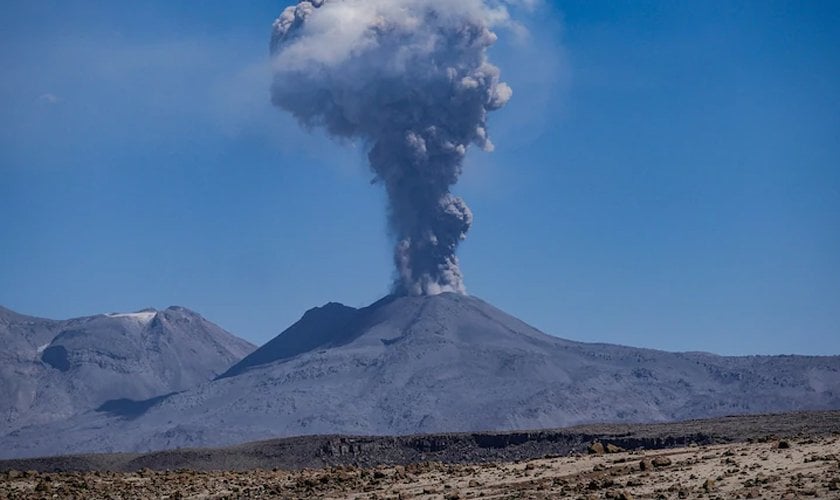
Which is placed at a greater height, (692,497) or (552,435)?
(552,435)

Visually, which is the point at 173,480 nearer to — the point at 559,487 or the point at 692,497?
the point at 559,487

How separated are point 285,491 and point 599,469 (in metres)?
10.7

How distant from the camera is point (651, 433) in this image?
265 feet

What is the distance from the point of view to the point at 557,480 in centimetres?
3894

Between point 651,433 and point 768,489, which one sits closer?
point 768,489

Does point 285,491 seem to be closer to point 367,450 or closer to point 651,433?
point 651,433

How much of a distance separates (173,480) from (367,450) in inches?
1602

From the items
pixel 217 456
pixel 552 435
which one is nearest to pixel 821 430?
pixel 552 435

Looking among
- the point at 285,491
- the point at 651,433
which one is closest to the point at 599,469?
the point at 285,491

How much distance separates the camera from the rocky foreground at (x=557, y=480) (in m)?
34.6

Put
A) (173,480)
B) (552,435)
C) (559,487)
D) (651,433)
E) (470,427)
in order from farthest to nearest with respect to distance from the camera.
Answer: (470,427), (552,435), (651,433), (173,480), (559,487)

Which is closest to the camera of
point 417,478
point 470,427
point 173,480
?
point 417,478

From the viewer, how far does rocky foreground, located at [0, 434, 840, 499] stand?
113 feet

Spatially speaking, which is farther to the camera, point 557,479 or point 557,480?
point 557,479
